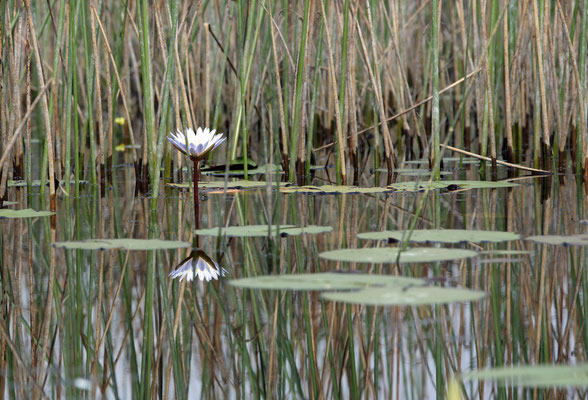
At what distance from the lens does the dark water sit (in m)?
1.34

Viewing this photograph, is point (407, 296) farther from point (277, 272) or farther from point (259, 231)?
point (259, 231)

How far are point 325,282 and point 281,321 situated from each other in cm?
17

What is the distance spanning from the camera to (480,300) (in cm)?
164

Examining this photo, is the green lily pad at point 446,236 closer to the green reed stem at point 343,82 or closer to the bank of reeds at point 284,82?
the bank of reeds at point 284,82

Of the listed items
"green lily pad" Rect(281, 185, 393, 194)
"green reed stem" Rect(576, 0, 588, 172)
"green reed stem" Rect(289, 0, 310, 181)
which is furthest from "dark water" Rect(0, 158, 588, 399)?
"green reed stem" Rect(576, 0, 588, 172)

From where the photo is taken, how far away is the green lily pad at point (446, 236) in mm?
2137

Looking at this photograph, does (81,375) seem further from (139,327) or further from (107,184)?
(107,184)

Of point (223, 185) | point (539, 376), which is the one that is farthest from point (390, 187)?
point (539, 376)

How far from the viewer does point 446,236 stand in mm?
2193

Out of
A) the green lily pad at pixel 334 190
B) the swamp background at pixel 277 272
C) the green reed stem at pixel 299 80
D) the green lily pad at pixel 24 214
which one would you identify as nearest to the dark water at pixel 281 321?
the swamp background at pixel 277 272

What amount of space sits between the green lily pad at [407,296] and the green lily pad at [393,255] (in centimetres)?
26

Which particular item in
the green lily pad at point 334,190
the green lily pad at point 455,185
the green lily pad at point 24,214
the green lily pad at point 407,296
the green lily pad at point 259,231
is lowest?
the green lily pad at point 407,296

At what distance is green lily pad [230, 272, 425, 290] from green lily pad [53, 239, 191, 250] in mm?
455

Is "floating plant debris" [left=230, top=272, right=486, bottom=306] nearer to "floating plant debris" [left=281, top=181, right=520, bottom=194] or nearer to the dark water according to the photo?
the dark water
